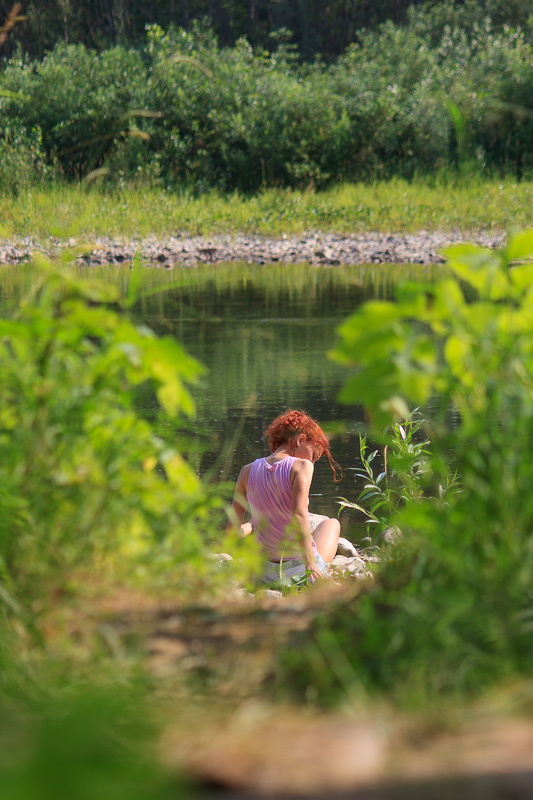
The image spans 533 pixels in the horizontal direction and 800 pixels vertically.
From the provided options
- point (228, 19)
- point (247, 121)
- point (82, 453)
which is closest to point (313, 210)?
point (247, 121)

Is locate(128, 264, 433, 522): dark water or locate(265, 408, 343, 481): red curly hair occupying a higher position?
locate(265, 408, 343, 481): red curly hair

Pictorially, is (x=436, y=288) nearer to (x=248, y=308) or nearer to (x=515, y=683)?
(x=515, y=683)

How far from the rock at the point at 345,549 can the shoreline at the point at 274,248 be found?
14.0m

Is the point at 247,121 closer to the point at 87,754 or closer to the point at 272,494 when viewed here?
the point at 272,494

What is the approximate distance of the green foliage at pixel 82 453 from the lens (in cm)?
224

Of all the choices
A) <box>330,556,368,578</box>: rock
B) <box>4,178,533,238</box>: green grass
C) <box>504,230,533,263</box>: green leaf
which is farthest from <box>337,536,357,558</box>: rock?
<box>4,178,533,238</box>: green grass

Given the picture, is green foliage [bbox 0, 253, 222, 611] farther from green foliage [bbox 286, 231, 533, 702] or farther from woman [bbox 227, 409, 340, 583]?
woman [bbox 227, 409, 340, 583]

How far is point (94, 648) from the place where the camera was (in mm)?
2020

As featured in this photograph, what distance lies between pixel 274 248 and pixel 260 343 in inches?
418

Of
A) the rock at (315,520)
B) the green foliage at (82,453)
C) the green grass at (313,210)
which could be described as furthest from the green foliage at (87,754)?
the green grass at (313,210)

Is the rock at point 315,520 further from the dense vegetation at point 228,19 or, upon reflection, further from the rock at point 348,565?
the dense vegetation at point 228,19

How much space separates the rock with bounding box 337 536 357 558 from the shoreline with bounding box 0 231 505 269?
14.0m

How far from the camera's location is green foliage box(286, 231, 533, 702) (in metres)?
1.91

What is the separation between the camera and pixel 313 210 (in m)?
24.5
